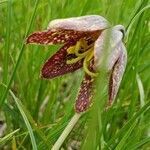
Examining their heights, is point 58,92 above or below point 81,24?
below

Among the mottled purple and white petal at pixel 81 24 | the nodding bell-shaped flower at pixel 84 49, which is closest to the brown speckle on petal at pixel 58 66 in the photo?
the nodding bell-shaped flower at pixel 84 49

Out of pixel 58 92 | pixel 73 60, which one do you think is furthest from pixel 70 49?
pixel 58 92

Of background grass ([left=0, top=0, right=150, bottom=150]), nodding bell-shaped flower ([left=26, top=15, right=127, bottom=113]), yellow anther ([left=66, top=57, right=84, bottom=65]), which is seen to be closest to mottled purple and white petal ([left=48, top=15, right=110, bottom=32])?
nodding bell-shaped flower ([left=26, top=15, right=127, bottom=113])

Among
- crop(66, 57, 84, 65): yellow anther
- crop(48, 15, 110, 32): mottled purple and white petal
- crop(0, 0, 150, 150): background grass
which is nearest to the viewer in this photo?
crop(48, 15, 110, 32): mottled purple and white petal

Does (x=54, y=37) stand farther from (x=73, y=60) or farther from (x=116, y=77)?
(x=116, y=77)

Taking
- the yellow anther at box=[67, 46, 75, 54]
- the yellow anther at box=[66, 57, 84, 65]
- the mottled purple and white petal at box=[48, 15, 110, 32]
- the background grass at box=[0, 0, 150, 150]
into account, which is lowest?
the background grass at box=[0, 0, 150, 150]

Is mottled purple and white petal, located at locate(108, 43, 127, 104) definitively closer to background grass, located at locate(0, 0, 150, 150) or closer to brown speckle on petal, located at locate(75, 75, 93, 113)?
brown speckle on petal, located at locate(75, 75, 93, 113)

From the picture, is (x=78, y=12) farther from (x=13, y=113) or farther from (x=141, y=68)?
(x=13, y=113)

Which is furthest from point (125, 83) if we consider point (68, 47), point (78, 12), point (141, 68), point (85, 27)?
point (85, 27)
